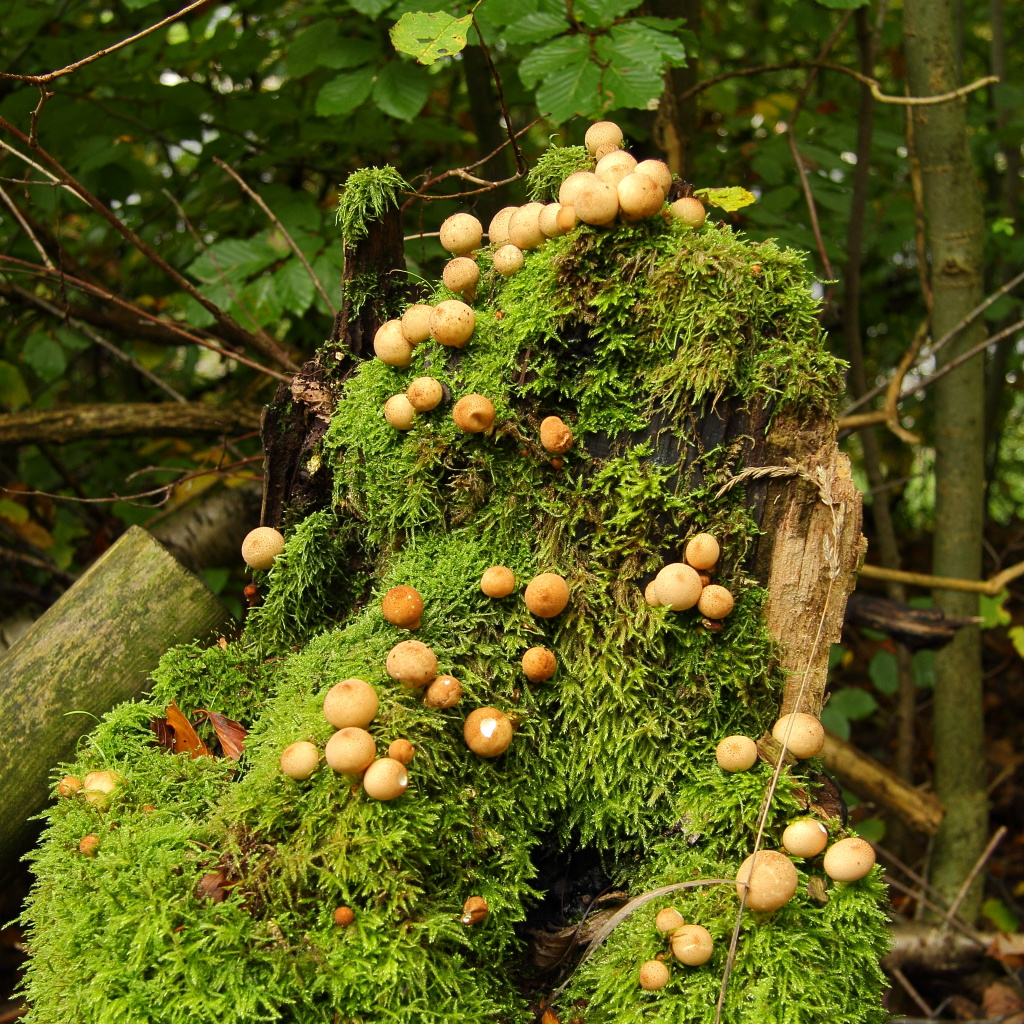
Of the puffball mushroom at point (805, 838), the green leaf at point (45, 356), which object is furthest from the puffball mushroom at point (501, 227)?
the green leaf at point (45, 356)

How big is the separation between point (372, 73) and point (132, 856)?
288cm

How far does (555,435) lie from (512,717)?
64 cm

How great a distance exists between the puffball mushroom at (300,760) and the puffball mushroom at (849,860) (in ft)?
3.56

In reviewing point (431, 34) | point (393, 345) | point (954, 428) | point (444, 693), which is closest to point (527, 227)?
point (393, 345)

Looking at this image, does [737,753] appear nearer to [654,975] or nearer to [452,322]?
[654,975]

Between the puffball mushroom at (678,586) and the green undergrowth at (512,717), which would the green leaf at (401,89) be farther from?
the puffball mushroom at (678,586)

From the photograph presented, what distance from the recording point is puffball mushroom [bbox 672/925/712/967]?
1578 millimetres

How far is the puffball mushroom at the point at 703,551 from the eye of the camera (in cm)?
177

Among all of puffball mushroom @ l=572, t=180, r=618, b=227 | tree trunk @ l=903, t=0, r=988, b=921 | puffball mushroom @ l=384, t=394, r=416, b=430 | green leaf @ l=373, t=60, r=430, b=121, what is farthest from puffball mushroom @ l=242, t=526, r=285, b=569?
tree trunk @ l=903, t=0, r=988, b=921

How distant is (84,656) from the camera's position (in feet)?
7.37

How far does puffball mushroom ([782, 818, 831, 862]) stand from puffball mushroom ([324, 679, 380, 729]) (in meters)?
0.92

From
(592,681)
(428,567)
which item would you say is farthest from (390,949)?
(428,567)

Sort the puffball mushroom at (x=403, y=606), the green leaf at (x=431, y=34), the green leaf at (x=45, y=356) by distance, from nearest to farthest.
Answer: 1. the puffball mushroom at (x=403, y=606)
2. the green leaf at (x=431, y=34)
3. the green leaf at (x=45, y=356)

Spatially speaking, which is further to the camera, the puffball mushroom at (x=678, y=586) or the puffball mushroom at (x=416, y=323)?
the puffball mushroom at (x=416, y=323)
